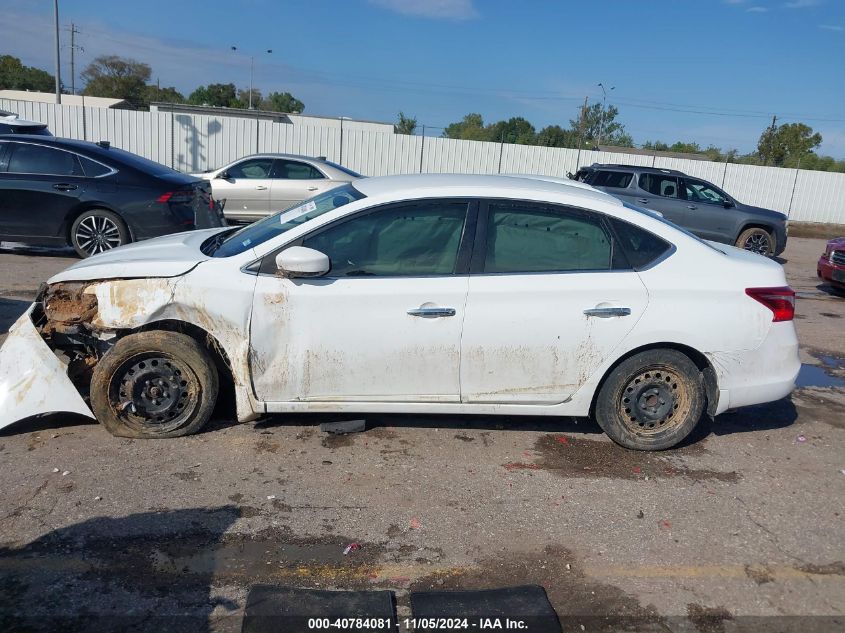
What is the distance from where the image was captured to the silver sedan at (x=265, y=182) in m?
14.6

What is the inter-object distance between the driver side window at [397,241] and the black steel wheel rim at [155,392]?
1186mm

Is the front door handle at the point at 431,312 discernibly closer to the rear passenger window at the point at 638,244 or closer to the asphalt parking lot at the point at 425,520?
the asphalt parking lot at the point at 425,520

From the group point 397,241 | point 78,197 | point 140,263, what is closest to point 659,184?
point 78,197

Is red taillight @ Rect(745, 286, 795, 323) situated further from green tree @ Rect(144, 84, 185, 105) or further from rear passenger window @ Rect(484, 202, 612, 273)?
green tree @ Rect(144, 84, 185, 105)

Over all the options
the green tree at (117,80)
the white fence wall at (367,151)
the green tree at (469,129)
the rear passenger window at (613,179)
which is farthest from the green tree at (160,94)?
the rear passenger window at (613,179)

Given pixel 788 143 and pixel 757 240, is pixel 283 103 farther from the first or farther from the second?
pixel 757 240

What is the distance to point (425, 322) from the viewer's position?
452 centimetres

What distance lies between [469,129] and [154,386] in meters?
68.3

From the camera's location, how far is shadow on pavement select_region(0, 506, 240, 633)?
119 inches

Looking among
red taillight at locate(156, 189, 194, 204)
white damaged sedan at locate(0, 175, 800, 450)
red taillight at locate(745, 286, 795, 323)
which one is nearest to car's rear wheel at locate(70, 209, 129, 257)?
red taillight at locate(156, 189, 194, 204)

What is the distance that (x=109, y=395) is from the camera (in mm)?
4598

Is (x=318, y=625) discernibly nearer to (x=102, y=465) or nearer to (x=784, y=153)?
(x=102, y=465)

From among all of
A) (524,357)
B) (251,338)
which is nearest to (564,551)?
(524,357)

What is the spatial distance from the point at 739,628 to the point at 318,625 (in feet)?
6.07
